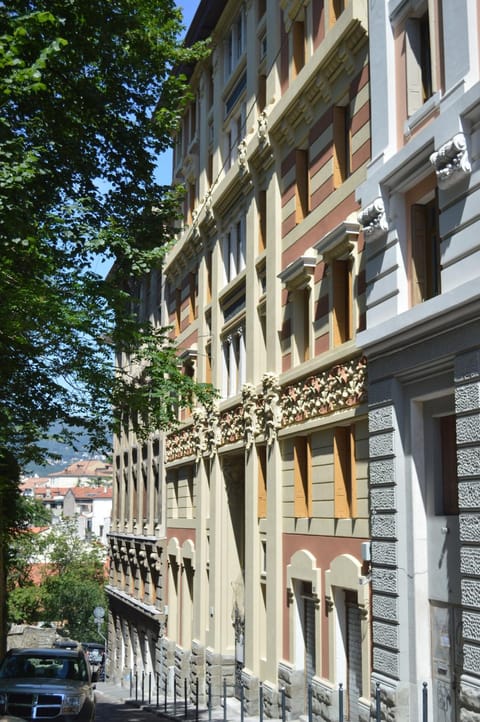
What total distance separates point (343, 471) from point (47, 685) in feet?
22.8

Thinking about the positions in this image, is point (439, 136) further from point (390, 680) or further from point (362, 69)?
point (390, 680)

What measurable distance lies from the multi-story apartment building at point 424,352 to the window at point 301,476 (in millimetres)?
4941

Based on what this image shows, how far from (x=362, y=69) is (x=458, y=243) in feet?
20.5

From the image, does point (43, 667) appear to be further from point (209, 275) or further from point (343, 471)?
point (209, 275)

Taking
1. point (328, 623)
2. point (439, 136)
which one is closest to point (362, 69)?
point (439, 136)

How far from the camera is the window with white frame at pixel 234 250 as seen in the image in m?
27.2

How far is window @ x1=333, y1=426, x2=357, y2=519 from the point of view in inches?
723

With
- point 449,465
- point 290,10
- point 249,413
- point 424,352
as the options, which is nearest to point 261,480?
point 249,413

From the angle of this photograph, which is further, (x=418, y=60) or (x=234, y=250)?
(x=234, y=250)

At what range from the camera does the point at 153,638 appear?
3747 centimetres

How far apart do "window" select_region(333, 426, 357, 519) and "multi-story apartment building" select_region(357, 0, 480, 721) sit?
7.82ft

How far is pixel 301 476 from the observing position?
831 inches

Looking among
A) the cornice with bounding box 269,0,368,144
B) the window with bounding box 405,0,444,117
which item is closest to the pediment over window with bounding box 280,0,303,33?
the cornice with bounding box 269,0,368,144

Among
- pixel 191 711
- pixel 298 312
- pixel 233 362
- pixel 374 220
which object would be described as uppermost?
pixel 374 220
